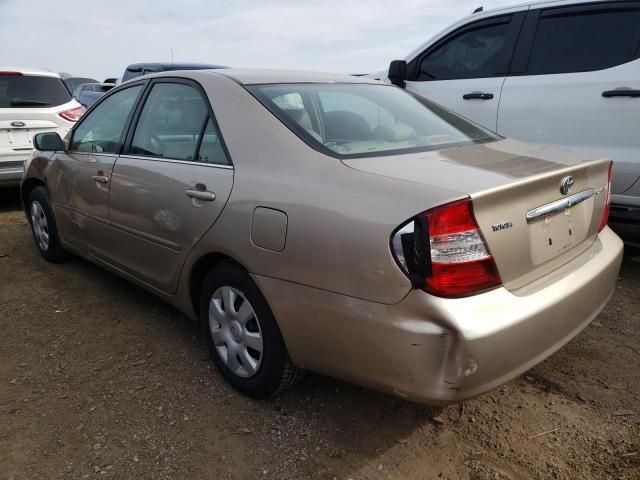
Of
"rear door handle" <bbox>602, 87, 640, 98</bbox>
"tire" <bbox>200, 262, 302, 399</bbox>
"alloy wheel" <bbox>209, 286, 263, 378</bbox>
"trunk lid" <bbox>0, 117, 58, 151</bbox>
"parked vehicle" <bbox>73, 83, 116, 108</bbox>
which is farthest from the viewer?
"parked vehicle" <bbox>73, 83, 116, 108</bbox>

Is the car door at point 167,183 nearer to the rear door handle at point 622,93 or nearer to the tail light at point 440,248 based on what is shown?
the tail light at point 440,248

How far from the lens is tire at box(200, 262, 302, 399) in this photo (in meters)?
2.32

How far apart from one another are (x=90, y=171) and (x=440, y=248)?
259cm

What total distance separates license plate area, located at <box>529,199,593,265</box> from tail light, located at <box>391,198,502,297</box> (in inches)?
14.5

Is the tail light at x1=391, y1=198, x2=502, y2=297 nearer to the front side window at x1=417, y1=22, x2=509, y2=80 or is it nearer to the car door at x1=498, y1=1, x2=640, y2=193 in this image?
the car door at x1=498, y1=1, x2=640, y2=193

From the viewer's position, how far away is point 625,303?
354cm

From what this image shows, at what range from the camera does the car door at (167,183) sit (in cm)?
256

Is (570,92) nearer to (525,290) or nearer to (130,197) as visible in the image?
(525,290)

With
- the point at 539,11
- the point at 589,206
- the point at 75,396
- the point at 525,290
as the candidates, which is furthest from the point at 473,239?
the point at 539,11

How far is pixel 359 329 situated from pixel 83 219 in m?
2.51

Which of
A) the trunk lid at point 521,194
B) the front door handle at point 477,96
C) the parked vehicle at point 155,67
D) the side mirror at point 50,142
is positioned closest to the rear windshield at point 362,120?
the trunk lid at point 521,194

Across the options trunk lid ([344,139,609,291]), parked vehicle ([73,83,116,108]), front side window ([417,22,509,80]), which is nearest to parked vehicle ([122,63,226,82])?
parked vehicle ([73,83,116,108])

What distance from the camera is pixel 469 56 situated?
4.84 metres

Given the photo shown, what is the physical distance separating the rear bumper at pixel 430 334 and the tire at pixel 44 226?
276cm
